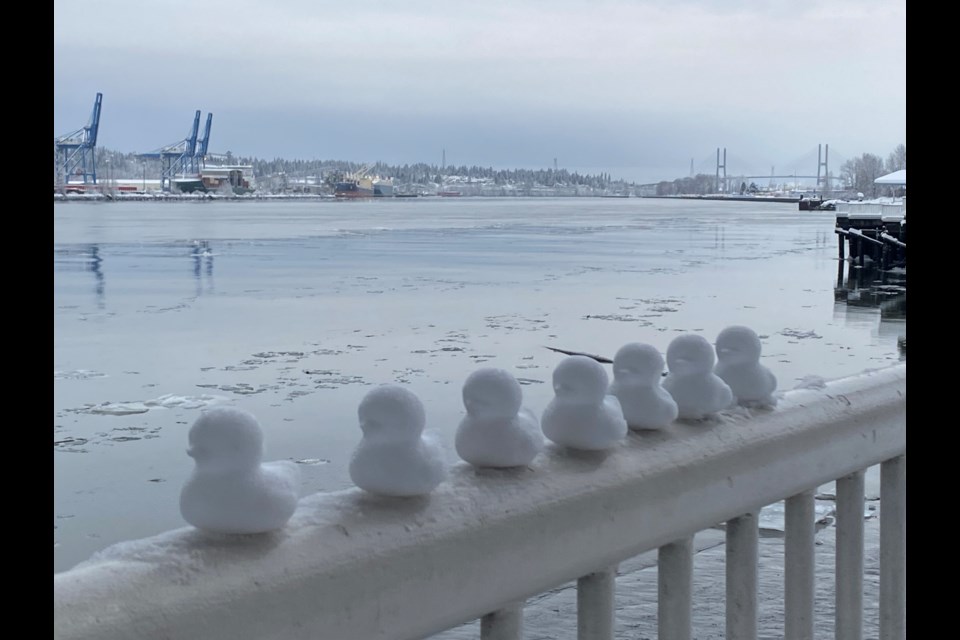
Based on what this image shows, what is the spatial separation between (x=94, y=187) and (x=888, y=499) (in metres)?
128

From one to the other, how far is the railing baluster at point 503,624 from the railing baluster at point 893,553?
847 mm

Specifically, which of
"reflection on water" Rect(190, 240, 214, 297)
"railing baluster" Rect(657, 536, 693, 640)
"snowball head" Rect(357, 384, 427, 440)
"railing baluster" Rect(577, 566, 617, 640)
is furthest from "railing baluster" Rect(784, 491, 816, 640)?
"reflection on water" Rect(190, 240, 214, 297)

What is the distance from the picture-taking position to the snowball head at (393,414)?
3.10ft

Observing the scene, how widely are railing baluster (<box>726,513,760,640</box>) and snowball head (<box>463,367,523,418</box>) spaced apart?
45 cm

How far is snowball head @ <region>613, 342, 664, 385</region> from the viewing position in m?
1.22

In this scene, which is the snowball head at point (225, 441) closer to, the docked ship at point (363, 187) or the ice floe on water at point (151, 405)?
the ice floe on water at point (151, 405)

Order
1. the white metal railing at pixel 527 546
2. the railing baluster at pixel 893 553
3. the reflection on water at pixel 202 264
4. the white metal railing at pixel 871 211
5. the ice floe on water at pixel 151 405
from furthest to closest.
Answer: the white metal railing at pixel 871 211
the reflection on water at pixel 202 264
the ice floe on water at pixel 151 405
the railing baluster at pixel 893 553
the white metal railing at pixel 527 546

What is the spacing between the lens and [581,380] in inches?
44.1

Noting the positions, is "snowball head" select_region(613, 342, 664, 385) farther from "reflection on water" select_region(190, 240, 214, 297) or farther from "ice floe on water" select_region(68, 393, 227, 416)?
"reflection on water" select_region(190, 240, 214, 297)

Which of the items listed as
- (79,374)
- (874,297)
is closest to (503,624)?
(79,374)

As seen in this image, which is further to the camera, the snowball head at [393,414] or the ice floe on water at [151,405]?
the ice floe on water at [151,405]

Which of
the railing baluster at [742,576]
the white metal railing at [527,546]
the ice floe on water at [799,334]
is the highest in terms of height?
the white metal railing at [527,546]

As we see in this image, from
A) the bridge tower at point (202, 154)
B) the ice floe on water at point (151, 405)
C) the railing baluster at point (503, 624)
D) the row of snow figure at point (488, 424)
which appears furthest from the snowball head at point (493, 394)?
the bridge tower at point (202, 154)
